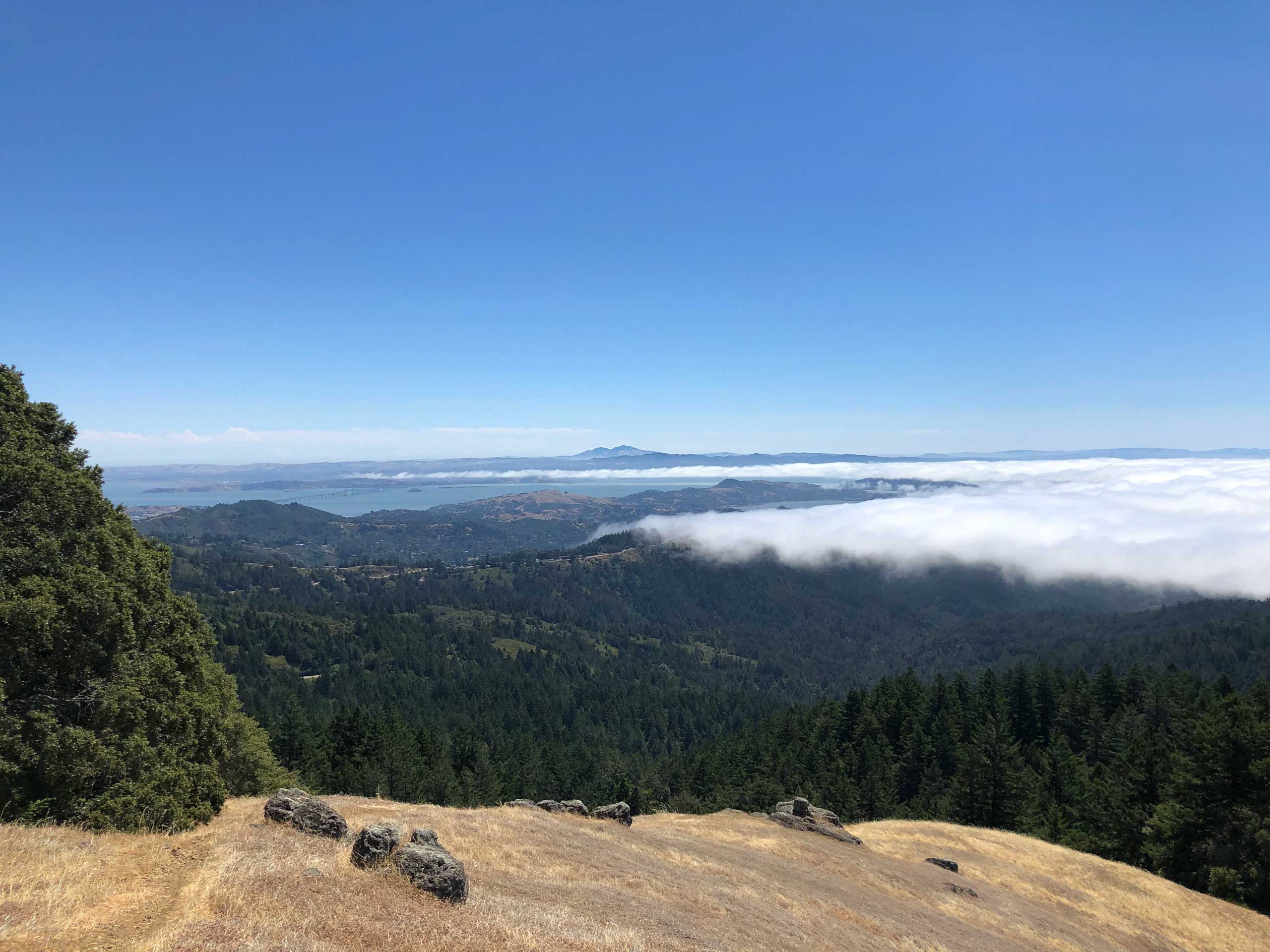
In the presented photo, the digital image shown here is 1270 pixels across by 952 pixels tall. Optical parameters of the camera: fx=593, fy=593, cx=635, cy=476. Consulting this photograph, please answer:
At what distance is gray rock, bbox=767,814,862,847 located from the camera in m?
41.1

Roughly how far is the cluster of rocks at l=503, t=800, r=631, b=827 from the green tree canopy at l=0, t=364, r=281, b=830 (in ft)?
60.2

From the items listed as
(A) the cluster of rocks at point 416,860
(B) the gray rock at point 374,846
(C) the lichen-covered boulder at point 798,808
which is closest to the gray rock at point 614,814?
(C) the lichen-covered boulder at point 798,808

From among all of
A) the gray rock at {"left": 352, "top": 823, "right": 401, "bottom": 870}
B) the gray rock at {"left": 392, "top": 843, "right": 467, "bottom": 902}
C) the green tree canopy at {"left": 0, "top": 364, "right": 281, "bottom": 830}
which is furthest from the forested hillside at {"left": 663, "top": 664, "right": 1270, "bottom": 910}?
the green tree canopy at {"left": 0, "top": 364, "right": 281, "bottom": 830}

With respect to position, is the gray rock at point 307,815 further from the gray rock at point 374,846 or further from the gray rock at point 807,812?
the gray rock at point 807,812

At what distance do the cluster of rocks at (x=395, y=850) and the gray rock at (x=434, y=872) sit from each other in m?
0.01

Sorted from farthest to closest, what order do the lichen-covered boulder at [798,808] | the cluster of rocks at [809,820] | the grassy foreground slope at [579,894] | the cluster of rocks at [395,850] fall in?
1. the lichen-covered boulder at [798,808]
2. the cluster of rocks at [809,820]
3. the cluster of rocks at [395,850]
4. the grassy foreground slope at [579,894]

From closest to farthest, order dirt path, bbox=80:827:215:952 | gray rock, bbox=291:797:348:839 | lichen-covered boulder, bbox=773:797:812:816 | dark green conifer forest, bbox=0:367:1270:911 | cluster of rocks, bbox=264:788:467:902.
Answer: dirt path, bbox=80:827:215:952 → cluster of rocks, bbox=264:788:467:902 → gray rock, bbox=291:797:348:839 → dark green conifer forest, bbox=0:367:1270:911 → lichen-covered boulder, bbox=773:797:812:816

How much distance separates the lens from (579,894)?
2006 centimetres

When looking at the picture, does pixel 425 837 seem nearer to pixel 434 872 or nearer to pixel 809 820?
pixel 434 872

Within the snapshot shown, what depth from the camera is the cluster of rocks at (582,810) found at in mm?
36375

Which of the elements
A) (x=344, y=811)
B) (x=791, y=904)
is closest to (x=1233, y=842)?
(x=791, y=904)

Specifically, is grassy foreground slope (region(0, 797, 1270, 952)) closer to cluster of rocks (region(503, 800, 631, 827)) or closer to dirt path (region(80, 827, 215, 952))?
dirt path (region(80, 827, 215, 952))

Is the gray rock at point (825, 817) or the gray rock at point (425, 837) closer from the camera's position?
the gray rock at point (425, 837)

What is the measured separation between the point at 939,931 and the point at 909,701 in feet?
294
